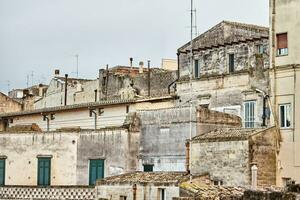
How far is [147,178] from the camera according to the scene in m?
34.1

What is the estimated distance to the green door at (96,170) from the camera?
39.6m

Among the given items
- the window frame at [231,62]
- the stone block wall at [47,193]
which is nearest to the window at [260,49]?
the window frame at [231,62]

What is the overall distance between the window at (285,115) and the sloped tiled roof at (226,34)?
458 inches

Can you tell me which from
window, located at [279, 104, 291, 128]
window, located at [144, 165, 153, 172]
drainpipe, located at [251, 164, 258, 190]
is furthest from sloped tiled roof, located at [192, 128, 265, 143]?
window, located at [144, 165, 153, 172]

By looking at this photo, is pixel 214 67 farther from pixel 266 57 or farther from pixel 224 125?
pixel 224 125

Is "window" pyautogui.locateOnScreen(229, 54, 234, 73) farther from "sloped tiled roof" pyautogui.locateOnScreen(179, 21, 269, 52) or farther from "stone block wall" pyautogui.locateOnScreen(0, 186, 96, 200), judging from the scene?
"stone block wall" pyautogui.locateOnScreen(0, 186, 96, 200)

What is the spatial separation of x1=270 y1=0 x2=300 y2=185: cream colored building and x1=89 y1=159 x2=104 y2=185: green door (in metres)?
10.1

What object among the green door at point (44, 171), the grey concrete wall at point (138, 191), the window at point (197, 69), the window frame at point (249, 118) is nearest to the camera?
the grey concrete wall at point (138, 191)

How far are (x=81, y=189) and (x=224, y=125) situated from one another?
8.08 m

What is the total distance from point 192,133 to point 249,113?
6.74 meters

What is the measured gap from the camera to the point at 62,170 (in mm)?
40938

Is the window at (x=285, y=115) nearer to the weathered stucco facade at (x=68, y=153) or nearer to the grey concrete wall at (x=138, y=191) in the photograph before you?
the grey concrete wall at (x=138, y=191)

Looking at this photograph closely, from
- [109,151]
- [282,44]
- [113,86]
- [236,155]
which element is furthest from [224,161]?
[113,86]

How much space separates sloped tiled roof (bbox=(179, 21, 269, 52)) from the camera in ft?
Answer: 153
